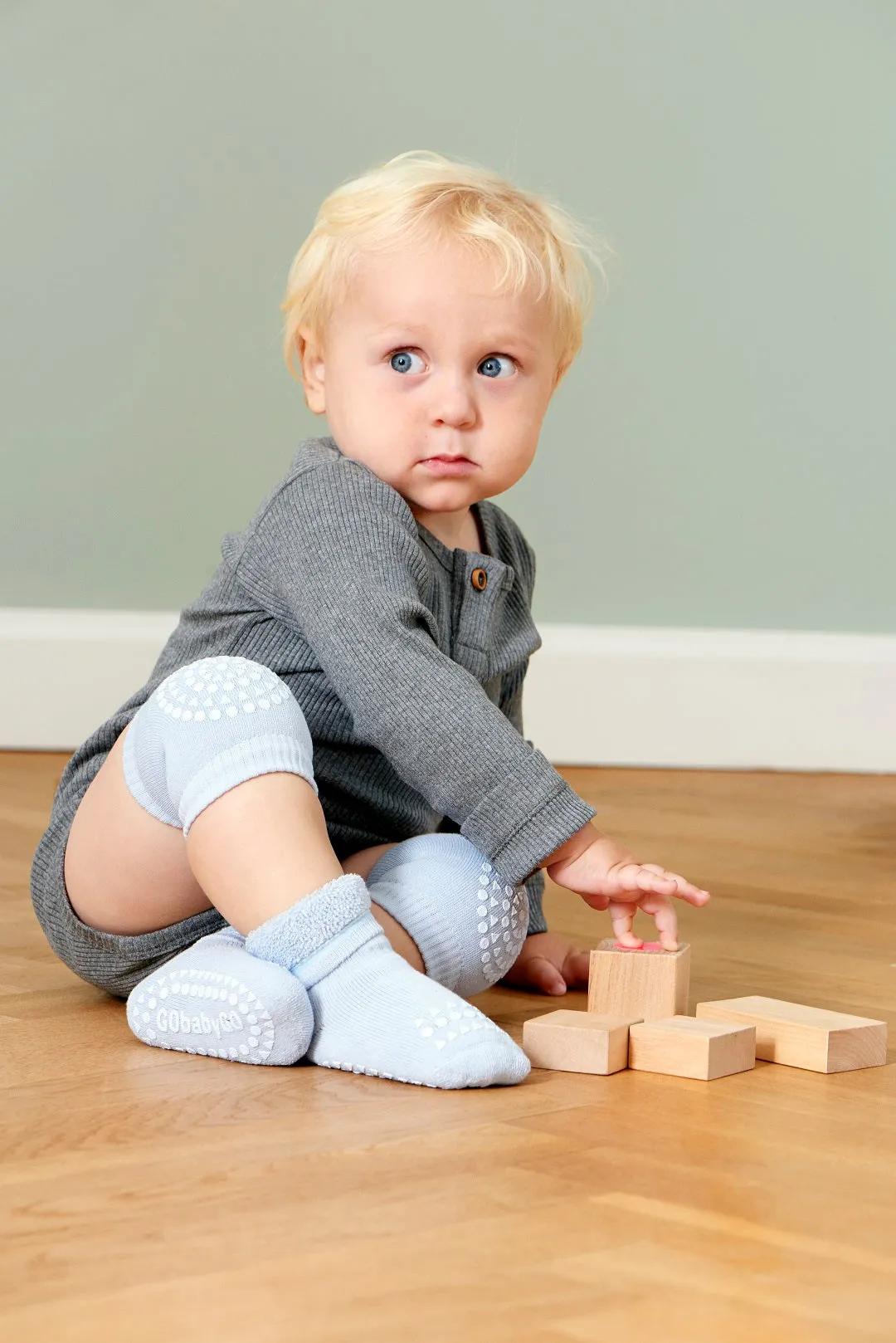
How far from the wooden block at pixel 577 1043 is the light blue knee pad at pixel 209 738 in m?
0.18

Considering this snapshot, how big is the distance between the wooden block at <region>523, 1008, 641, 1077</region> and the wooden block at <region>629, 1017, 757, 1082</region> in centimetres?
1

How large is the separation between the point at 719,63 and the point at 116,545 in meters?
1.09

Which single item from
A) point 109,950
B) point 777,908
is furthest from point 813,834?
point 109,950

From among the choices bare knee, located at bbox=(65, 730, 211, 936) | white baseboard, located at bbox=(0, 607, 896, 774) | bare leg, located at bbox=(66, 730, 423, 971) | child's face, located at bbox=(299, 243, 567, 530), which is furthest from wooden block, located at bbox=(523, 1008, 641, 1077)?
white baseboard, located at bbox=(0, 607, 896, 774)

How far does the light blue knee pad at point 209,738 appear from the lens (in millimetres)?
833

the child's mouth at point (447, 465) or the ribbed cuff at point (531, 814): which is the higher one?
the child's mouth at point (447, 465)

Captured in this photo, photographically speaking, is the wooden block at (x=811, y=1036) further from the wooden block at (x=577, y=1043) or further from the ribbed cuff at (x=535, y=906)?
the ribbed cuff at (x=535, y=906)

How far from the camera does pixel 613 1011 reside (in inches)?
34.8

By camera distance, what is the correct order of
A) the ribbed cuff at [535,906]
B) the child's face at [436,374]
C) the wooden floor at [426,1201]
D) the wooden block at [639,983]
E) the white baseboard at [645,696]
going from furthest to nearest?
the white baseboard at [645,696] → the ribbed cuff at [535,906] → the child's face at [436,374] → the wooden block at [639,983] → the wooden floor at [426,1201]

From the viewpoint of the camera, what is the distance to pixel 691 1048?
0.80 meters

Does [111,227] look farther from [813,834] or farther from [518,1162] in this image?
[518,1162]

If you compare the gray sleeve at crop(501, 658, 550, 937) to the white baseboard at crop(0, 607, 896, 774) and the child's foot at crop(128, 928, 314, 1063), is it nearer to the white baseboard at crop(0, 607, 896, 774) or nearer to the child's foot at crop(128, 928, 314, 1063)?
the child's foot at crop(128, 928, 314, 1063)

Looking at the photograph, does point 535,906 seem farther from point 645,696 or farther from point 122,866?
point 645,696

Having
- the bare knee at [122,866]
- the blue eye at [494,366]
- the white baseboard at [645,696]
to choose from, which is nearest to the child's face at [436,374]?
the blue eye at [494,366]
